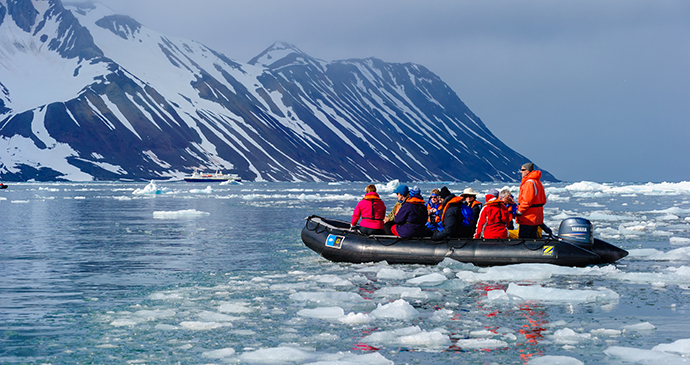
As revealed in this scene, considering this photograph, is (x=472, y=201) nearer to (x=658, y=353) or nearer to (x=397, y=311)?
(x=397, y=311)

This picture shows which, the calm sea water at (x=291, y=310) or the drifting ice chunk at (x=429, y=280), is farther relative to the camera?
the drifting ice chunk at (x=429, y=280)

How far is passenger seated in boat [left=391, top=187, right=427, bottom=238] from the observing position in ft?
53.1

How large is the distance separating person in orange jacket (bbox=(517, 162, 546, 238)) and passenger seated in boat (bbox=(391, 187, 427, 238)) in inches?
91.2

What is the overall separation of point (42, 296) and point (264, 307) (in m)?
4.38

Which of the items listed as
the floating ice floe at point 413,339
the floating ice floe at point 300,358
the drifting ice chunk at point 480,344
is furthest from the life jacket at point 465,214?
the floating ice floe at point 300,358

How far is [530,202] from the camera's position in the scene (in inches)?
605

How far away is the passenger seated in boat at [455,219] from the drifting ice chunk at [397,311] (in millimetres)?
5686

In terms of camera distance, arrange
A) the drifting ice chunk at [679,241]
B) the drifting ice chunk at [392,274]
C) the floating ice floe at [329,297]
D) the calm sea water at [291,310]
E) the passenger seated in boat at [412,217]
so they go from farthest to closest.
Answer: the drifting ice chunk at [679,241] → the passenger seated in boat at [412,217] → the drifting ice chunk at [392,274] → the floating ice floe at [329,297] → the calm sea water at [291,310]

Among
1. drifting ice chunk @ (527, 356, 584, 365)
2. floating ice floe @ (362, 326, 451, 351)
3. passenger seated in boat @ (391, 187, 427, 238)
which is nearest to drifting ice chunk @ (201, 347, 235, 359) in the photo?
floating ice floe @ (362, 326, 451, 351)

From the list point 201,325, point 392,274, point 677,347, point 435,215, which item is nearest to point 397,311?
point 201,325

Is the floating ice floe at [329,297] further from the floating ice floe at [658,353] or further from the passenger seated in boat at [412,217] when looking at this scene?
the floating ice floe at [658,353]

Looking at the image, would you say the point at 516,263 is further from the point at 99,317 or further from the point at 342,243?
the point at 99,317

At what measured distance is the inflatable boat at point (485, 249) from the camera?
15250 millimetres

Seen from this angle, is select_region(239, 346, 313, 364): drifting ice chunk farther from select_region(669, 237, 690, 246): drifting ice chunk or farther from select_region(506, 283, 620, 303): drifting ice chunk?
select_region(669, 237, 690, 246): drifting ice chunk
